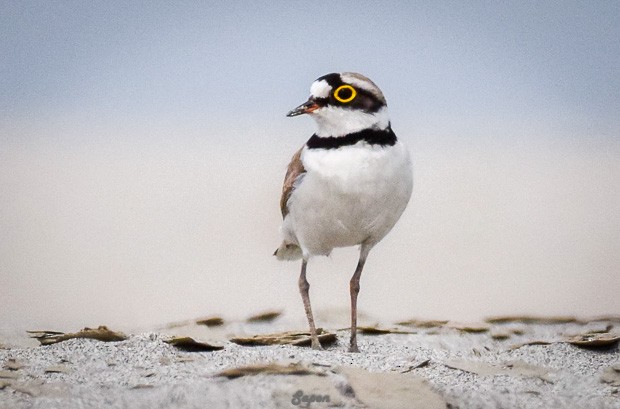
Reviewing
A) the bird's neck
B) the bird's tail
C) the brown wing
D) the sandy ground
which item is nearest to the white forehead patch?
the bird's neck

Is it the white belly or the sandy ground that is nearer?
the sandy ground

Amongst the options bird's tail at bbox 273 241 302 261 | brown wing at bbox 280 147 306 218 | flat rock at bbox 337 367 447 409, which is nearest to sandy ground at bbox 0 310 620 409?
flat rock at bbox 337 367 447 409

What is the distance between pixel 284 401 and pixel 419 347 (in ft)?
4.78

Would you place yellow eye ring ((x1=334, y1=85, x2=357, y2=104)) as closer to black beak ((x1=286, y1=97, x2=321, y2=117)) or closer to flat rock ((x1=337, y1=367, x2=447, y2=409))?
black beak ((x1=286, y1=97, x2=321, y2=117))

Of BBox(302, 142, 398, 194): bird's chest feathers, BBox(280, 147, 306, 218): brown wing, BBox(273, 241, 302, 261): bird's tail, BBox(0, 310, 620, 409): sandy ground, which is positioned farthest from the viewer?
BBox(273, 241, 302, 261): bird's tail

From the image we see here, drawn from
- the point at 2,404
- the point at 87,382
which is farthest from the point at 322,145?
the point at 2,404

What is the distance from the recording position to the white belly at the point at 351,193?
3.98 meters

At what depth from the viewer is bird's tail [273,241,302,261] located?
4762 mm

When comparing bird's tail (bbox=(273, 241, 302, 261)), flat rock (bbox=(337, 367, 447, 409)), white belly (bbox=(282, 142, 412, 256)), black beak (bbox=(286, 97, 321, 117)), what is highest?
black beak (bbox=(286, 97, 321, 117))

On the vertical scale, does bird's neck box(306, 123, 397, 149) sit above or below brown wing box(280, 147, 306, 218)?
above

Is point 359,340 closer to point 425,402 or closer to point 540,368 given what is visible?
point 540,368

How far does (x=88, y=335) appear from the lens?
409 cm

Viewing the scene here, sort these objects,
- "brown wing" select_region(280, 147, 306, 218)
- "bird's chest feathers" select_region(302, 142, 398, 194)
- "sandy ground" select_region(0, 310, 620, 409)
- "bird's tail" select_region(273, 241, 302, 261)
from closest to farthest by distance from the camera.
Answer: "sandy ground" select_region(0, 310, 620, 409)
"bird's chest feathers" select_region(302, 142, 398, 194)
"brown wing" select_region(280, 147, 306, 218)
"bird's tail" select_region(273, 241, 302, 261)

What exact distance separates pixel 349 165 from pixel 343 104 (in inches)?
11.1
